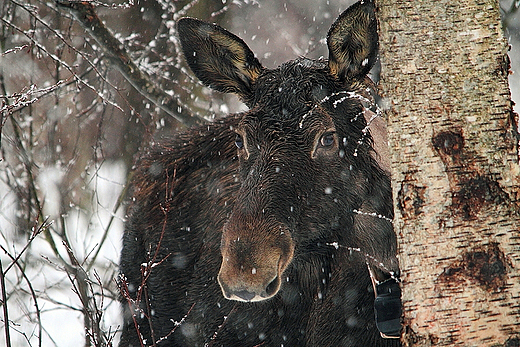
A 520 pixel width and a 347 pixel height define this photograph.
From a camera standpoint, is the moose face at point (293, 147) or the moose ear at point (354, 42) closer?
the moose face at point (293, 147)

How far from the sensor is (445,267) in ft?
8.08

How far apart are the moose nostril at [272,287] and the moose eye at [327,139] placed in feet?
3.43

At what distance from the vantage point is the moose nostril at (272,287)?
2984 mm

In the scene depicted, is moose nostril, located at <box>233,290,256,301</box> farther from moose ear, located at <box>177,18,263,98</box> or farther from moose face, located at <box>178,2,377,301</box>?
moose ear, located at <box>177,18,263,98</box>

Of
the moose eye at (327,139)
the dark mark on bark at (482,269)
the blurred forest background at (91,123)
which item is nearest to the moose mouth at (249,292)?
the dark mark on bark at (482,269)

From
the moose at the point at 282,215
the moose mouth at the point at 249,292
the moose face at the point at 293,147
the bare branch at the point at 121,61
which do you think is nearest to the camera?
the moose mouth at the point at 249,292

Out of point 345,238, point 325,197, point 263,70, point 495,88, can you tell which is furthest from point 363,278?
point 495,88

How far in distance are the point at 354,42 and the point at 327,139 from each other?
0.71 meters

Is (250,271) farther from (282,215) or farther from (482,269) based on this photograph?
(482,269)

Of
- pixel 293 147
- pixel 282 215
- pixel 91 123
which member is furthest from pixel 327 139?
pixel 91 123

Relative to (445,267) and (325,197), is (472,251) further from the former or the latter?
(325,197)

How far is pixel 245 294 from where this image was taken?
294cm

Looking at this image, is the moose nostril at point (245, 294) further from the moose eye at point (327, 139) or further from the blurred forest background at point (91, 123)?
the blurred forest background at point (91, 123)

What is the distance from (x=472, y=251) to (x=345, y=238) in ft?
5.37
